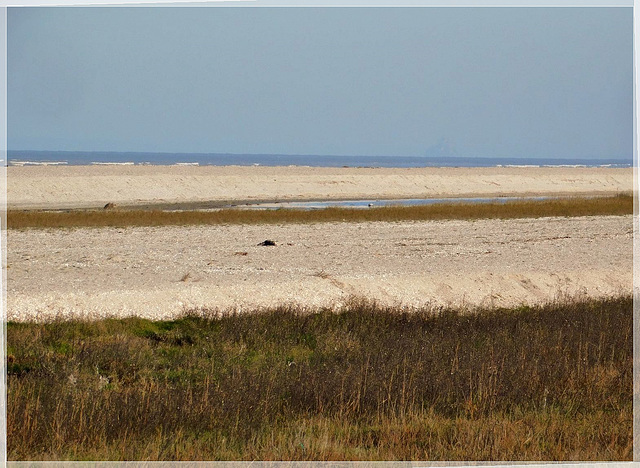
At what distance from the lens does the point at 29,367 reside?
33.8ft

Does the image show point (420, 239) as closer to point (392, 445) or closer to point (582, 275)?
point (582, 275)

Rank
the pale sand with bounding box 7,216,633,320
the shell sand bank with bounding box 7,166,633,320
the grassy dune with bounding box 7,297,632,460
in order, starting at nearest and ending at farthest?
the grassy dune with bounding box 7,297,632,460
the pale sand with bounding box 7,216,633,320
the shell sand bank with bounding box 7,166,633,320

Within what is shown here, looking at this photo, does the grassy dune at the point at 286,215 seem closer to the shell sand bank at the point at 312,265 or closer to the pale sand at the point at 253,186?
the shell sand bank at the point at 312,265

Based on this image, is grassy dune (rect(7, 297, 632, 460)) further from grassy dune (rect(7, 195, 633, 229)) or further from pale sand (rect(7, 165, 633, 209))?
pale sand (rect(7, 165, 633, 209))

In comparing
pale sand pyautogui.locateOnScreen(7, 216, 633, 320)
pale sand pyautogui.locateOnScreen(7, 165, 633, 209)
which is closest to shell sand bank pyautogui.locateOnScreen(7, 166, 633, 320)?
pale sand pyautogui.locateOnScreen(7, 216, 633, 320)

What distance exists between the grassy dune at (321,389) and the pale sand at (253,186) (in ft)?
125

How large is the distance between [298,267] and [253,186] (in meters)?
45.4

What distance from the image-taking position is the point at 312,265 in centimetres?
2081

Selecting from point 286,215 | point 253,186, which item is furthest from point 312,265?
point 253,186

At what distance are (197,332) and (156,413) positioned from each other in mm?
5078

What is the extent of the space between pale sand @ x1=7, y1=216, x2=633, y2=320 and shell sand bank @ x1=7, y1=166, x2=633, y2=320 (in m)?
0.03

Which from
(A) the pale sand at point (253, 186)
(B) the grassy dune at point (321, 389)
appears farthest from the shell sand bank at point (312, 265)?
(A) the pale sand at point (253, 186)

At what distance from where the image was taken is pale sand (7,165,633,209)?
180ft

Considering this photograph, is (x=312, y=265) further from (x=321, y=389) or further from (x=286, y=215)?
(x=286, y=215)
